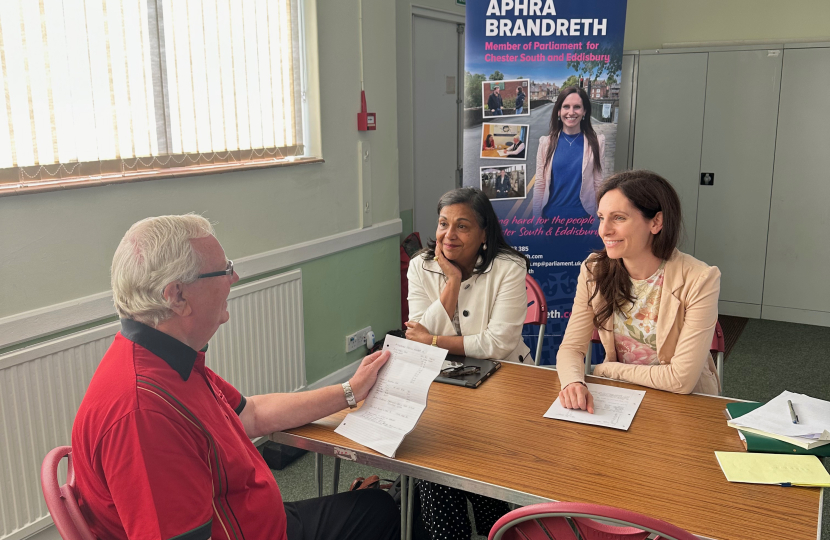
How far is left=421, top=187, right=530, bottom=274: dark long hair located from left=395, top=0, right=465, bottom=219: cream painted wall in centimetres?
223

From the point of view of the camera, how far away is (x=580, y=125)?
3.80 meters

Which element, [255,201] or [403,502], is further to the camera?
[255,201]

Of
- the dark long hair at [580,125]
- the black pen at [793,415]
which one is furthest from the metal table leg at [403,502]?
the dark long hair at [580,125]

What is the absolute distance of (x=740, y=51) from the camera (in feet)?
16.7

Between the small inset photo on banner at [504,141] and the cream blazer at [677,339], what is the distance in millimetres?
1810

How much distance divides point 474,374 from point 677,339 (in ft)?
2.14

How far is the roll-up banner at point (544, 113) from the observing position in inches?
147

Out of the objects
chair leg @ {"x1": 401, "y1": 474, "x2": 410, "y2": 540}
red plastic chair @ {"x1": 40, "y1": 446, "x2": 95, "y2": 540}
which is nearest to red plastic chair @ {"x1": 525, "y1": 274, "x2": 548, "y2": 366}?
chair leg @ {"x1": 401, "y1": 474, "x2": 410, "y2": 540}

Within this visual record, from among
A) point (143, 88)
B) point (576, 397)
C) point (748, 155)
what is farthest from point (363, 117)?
point (748, 155)

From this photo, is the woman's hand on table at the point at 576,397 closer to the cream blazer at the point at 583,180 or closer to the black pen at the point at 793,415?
the black pen at the point at 793,415

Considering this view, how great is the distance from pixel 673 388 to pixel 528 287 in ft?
2.84

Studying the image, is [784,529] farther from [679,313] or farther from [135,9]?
[135,9]

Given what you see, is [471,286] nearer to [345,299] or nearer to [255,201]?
[255,201]

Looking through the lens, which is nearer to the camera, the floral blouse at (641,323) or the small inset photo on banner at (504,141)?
the floral blouse at (641,323)
